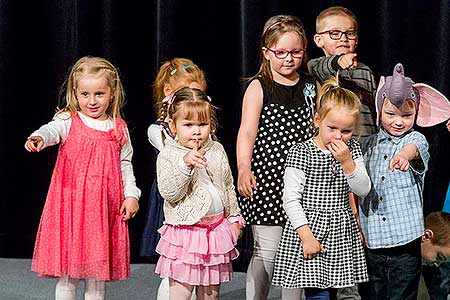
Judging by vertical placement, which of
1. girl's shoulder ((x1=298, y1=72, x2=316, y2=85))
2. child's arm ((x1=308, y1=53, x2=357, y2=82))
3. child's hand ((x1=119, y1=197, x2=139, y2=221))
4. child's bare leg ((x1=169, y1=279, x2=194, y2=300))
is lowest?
child's bare leg ((x1=169, y1=279, x2=194, y2=300))

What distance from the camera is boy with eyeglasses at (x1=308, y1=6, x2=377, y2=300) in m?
3.21

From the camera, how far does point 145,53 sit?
13.8ft

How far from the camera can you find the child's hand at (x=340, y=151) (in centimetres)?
278

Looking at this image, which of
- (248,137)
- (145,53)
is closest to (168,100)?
(248,137)

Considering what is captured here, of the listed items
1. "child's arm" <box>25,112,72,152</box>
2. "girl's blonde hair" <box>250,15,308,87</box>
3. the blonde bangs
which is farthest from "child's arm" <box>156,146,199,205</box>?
"girl's blonde hair" <box>250,15,308,87</box>

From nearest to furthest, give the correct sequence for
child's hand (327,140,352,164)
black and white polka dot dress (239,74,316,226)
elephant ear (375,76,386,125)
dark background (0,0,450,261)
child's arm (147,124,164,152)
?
child's hand (327,140,352,164) → elephant ear (375,76,386,125) → black and white polka dot dress (239,74,316,226) → child's arm (147,124,164,152) → dark background (0,0,450,261)

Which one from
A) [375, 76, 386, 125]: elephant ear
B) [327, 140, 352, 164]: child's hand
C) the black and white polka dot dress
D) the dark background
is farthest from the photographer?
the dark background

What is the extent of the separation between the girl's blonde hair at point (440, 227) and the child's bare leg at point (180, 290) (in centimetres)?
85

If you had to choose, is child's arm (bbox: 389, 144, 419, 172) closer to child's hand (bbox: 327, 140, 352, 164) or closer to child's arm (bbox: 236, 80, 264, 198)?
child's hand (bbox: 327, 140, 352, 164)

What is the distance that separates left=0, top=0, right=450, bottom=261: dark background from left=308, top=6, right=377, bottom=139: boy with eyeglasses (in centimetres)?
72

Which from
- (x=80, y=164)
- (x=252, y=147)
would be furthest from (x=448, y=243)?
(x=80, y=164)

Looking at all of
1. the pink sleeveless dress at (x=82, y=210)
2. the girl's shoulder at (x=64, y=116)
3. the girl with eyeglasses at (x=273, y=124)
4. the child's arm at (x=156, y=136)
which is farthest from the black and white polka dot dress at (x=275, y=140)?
the girl's shoulder at (x=64, y=116)

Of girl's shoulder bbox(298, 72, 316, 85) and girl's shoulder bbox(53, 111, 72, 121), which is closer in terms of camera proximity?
girl's shoulder bbox(53, 111, 72, 121)

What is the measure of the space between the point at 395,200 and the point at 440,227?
388 mm
